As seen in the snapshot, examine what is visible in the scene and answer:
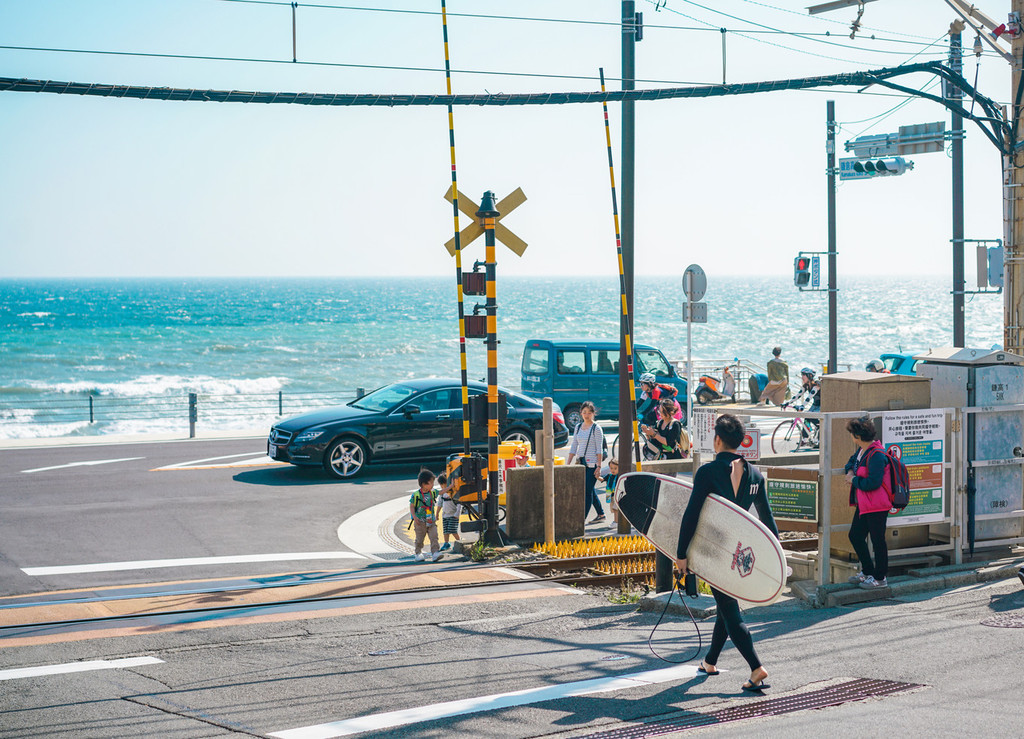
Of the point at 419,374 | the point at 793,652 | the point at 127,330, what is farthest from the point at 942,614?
the point at 127,330

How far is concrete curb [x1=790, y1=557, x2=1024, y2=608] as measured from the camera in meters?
8.61

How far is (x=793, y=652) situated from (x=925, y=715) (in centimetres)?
142

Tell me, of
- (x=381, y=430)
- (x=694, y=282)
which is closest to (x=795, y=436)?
(x=694, y=282)

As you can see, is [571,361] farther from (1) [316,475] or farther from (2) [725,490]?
(2) [725,490]

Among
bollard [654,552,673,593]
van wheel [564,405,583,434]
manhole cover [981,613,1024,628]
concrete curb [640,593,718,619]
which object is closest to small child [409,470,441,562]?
bollard [654,552,673,593]

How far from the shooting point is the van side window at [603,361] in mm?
24828

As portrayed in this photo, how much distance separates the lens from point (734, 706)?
20.1 ft

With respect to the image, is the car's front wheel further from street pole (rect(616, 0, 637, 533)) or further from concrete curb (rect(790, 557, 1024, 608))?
concrete curb (rect(790, 557, 1024, 608))

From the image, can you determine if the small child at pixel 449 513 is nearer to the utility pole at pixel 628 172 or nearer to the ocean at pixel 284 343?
the utility pole at pixel 628 172

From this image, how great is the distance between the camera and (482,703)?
623cm

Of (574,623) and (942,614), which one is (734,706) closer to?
(574,623)

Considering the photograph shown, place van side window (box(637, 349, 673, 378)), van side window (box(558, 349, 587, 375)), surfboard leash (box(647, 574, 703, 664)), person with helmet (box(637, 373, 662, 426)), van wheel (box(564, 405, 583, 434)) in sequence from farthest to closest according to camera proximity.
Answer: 1. van side window (box(637, 349, 673, 378))
2. van side window (box(558, 349, 587, 375))
3. van wheel (box(564, 405, 583, 434))
4. person with helmet (box(637, 373, 662, 426))
5. surfboard leash (box(647, 574, 703, 664))

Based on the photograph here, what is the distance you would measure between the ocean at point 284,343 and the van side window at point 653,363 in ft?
19.8

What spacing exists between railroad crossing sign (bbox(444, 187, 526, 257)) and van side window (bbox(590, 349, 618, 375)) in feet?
42.6
